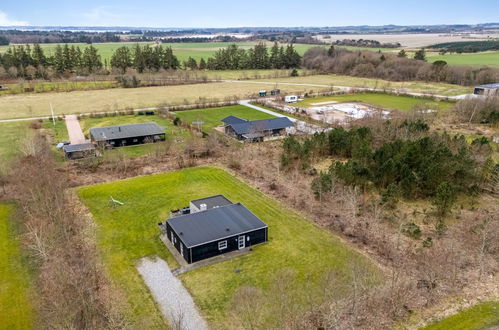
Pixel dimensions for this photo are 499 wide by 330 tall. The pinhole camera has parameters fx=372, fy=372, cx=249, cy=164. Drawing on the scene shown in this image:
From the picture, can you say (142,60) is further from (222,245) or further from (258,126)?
(222,245)

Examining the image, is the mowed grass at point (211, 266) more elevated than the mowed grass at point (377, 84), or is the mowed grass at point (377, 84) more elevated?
the mowed grass at point (377, 84)

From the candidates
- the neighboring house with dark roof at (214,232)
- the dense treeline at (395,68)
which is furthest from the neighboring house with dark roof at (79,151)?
the dense treeline at (395,68)

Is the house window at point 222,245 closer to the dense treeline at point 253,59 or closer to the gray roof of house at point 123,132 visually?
the gray roof of house at point 123,132

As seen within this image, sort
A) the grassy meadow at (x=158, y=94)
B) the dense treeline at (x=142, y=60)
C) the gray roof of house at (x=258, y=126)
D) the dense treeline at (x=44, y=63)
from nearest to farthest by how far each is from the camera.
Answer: the gray roof of house at (x=258, y=126)
the grassy meadow at (x=158, y=94)
the dense treeline at (x=44, y=63)
the dense treeline at (x=142, y=60)

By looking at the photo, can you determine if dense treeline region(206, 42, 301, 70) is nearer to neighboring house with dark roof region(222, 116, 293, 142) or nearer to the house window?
neighboring house with dark roof region(222, 116, 293, 142)

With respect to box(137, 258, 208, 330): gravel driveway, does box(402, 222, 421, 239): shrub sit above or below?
above

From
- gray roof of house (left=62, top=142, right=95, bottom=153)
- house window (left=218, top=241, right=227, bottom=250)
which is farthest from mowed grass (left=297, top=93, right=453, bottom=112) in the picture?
house window (left=218, top=241, right=227, bottom=250)

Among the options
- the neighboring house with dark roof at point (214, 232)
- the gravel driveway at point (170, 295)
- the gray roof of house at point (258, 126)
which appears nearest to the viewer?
the gravel driveway at point (170, 295)
